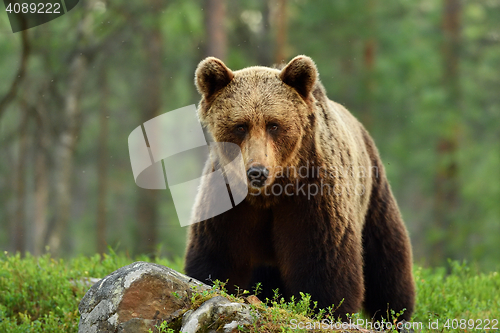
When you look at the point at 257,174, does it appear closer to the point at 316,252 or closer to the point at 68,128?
the point at 316,252

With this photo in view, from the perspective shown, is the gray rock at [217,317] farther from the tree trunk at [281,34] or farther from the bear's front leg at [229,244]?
the tree trunk at [281,34]

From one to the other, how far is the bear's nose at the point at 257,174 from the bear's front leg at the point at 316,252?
1.78ft

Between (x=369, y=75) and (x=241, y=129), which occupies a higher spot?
(x=369, y=75)

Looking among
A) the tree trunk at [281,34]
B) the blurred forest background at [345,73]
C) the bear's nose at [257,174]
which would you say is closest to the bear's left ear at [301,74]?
the bear's nose at [257,174]

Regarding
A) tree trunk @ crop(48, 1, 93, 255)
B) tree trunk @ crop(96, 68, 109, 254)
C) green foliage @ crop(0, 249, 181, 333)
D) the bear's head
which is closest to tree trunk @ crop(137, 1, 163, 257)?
tree trunk @ crop(96, 68, 109, 254)

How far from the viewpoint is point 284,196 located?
15.3 feet

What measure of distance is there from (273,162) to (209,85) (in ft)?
2.94

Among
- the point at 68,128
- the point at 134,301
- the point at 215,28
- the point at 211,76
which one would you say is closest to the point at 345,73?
the point at 215,28

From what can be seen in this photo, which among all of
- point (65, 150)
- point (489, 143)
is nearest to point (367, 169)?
point (65, 150)

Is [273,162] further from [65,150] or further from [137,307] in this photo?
[65,150]

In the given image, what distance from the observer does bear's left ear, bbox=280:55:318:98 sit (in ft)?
15.1

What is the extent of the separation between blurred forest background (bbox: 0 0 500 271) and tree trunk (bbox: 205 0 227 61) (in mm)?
32

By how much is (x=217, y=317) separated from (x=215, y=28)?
1072cm

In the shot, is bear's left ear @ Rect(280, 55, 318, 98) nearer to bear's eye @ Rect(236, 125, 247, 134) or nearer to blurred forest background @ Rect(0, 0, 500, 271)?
bear's eye @ Rect(236, 125, 247, 134)
